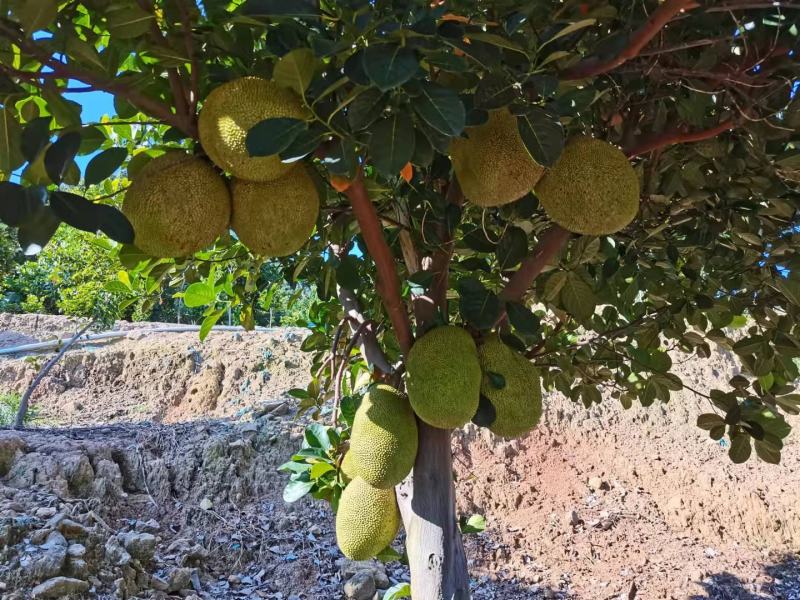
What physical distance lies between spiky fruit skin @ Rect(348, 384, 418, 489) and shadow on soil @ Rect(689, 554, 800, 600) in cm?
281

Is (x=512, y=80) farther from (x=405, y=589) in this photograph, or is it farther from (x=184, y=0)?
(x=405, y=589)

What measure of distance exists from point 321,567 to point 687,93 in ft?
9.28

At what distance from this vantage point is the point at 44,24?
669 millimetres

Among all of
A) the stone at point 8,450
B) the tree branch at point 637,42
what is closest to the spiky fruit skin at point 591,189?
the tree branch at point 637,42

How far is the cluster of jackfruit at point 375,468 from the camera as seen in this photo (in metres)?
1.14

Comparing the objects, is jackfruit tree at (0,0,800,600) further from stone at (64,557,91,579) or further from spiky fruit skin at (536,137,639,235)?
stone at (64,557,91,579)

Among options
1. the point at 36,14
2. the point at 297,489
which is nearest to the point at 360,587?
the point at 297,489

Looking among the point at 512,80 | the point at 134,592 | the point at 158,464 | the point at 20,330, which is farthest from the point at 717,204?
the point at 20,330

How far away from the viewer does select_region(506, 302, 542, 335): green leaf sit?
3.43 ft

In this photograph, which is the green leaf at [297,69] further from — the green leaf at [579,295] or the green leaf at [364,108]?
the green leaf at [579,295]

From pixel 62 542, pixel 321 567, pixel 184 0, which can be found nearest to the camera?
pixel 184 0

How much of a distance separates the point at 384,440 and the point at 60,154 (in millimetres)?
728

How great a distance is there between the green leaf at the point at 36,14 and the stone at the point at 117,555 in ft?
8.02

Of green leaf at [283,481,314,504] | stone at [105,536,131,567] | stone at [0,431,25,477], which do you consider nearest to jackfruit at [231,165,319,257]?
green leaf at [283,481,314,504]
